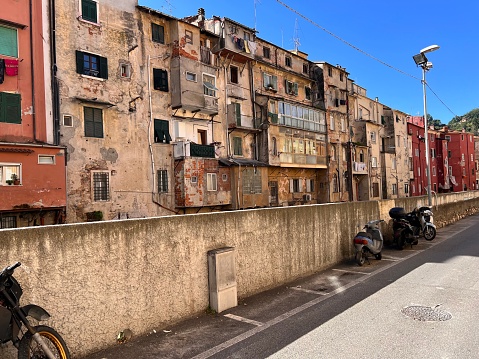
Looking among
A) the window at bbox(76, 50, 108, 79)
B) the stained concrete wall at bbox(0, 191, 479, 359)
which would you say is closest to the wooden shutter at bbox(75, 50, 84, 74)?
the window at bbox(76, 50, 108, 79)

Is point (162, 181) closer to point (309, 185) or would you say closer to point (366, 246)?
point (366, 246)

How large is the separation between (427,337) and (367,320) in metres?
0.95

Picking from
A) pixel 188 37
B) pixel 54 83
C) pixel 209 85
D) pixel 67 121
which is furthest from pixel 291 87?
pixel 54 83

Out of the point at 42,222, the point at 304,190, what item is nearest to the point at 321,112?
the point at 304,190

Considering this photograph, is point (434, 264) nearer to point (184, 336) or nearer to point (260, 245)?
point (260, 245)

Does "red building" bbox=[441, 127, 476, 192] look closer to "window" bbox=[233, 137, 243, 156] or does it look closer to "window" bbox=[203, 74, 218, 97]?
"window" bbox=[233, 137, 243, 156]

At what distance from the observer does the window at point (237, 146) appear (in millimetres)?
30156

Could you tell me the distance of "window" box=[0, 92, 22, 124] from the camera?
1759 cm

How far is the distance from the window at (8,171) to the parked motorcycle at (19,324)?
52.4 ft

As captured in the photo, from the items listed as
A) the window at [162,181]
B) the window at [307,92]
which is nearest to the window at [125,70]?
the window at [162,181]

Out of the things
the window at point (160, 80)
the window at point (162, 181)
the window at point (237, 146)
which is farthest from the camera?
the window at point (237, 146)

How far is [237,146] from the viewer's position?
30.4 meters

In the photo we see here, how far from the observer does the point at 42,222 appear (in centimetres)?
1841

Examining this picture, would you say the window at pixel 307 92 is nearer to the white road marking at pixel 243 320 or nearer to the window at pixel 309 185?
the window at pixel 309 185
